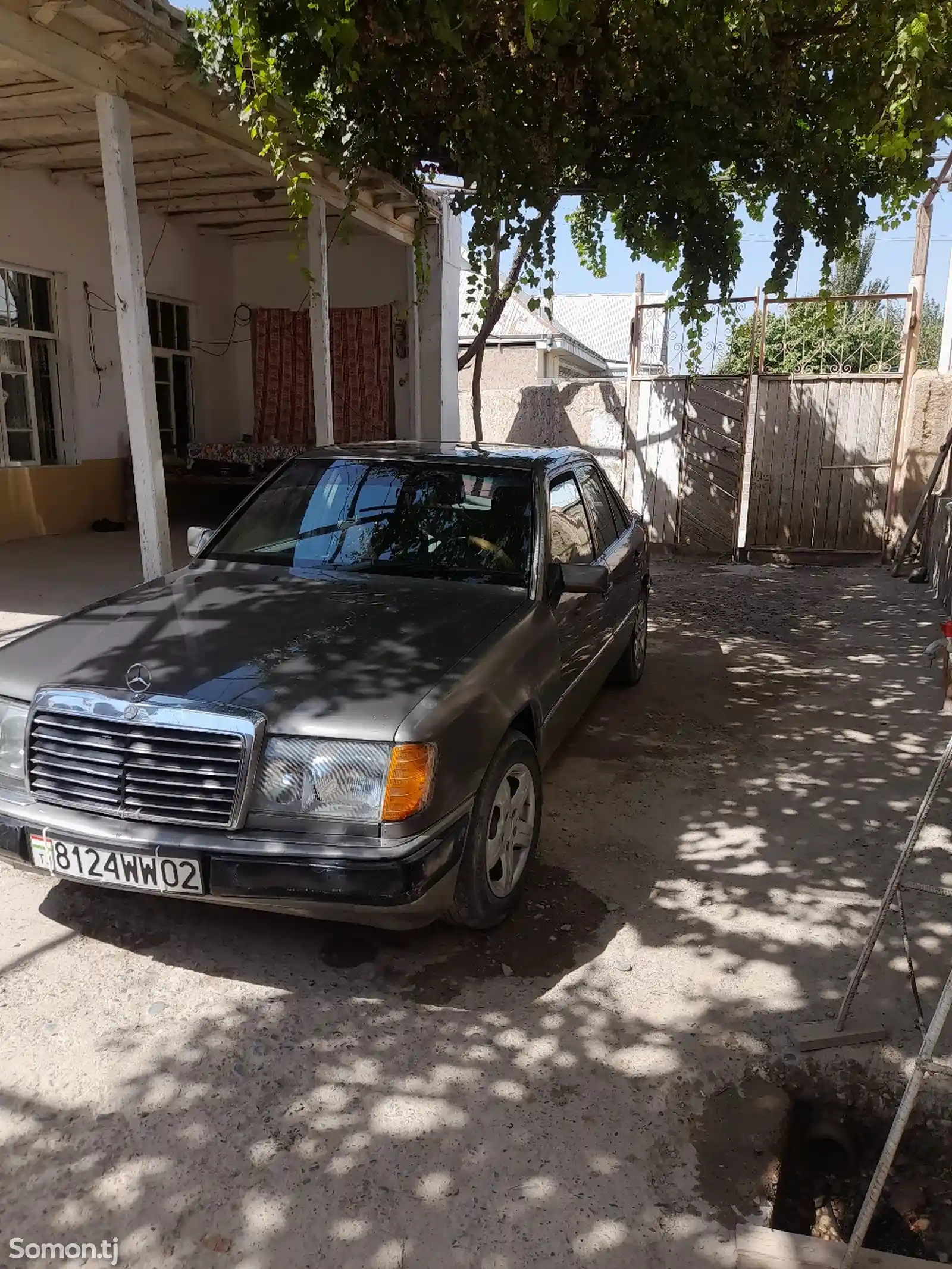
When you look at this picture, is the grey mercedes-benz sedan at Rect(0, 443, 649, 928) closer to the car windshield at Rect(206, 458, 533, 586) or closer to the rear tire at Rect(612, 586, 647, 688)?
the car windshield at Rect(206, 458, 533, 586)

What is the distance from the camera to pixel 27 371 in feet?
34.8

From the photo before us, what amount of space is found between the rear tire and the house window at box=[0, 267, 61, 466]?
768 centimetres

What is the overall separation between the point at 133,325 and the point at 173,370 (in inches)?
296

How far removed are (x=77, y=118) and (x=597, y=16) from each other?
15.5 feet

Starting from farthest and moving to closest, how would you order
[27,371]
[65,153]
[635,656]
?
[27,371] < [65,153] < [635,656]

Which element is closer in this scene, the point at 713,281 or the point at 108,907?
the point at 108,907

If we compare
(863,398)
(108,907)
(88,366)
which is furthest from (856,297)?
(108,907)

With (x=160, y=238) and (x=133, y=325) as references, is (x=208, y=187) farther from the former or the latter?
(x=133, y=325)

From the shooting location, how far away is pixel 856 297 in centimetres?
999

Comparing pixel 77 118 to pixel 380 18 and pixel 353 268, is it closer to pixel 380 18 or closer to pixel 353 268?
pixel 380 18

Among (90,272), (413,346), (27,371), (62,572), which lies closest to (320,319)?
(62,572)

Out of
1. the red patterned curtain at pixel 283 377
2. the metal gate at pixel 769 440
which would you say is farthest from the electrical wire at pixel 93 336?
the metal gate at pixel 769 440

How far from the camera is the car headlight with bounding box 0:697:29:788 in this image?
2949 millimetres

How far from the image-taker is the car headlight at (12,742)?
9.68 feet
